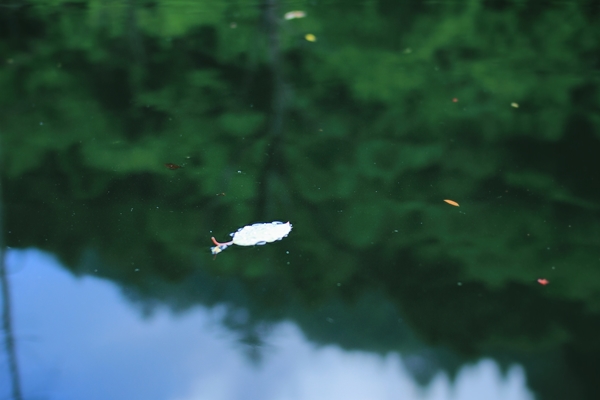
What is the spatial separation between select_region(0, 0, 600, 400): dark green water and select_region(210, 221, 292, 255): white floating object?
34 mm

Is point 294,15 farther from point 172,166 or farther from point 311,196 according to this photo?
point 311,196

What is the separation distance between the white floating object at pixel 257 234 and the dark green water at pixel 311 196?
0.11 feet

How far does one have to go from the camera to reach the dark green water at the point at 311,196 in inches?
62.9

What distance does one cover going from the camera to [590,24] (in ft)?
9.90

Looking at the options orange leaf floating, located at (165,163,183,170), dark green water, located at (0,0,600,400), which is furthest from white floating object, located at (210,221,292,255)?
orange leaf floating, located at (165,163,183,170)

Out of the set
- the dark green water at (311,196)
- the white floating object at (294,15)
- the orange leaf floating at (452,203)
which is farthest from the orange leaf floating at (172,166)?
the white floating object at (294,15)

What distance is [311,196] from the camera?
82.1 inches

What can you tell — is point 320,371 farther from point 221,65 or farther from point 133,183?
point 221,65

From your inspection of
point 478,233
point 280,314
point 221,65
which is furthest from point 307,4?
point 280,314

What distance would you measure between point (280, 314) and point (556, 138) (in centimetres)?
140

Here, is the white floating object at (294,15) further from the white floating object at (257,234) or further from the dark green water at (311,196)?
the white floating object at (257,234)

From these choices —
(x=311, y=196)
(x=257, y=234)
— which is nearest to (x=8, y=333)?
(x=257, y=234)

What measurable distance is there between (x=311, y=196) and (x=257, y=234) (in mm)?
280

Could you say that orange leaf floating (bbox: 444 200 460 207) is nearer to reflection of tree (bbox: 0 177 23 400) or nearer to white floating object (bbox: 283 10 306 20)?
reflection of tree (bbox: 0 177 23 400)
